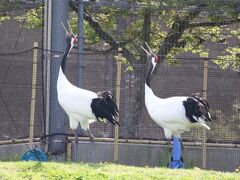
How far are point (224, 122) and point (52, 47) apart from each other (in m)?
3.46

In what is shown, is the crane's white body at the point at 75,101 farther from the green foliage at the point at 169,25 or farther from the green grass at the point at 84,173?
the green foliage at the point at 169,25

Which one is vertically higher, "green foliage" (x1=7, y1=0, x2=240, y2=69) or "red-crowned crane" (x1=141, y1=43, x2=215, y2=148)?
"green foliage" (x1=7, y1=0, x2=240, y2=69)

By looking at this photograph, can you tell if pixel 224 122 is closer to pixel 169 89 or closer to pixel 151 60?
pixel 169 89

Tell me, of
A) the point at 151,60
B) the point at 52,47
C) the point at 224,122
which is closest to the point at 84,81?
the point at 52,47

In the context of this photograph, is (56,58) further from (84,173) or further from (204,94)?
(84,173)

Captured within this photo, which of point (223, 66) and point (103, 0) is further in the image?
point (103, 0)

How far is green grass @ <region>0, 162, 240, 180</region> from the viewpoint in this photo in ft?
26.3

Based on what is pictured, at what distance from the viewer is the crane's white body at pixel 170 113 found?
34.3 feet

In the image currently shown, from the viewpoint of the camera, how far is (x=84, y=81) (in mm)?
12500

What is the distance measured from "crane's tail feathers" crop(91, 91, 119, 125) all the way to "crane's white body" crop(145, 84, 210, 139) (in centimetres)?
57

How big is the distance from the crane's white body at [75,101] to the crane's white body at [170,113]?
96 cm

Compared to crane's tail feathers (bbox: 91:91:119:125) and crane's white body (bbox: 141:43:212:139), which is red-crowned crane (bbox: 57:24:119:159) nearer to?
crane's tail feathers (bbox: 91:91:119:125)

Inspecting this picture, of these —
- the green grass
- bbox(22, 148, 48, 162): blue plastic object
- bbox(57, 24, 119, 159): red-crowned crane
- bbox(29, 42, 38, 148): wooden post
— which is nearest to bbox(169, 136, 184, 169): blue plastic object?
bbox(57, 24, 119, 159): red-crowned crane

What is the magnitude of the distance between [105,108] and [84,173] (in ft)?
8.41
